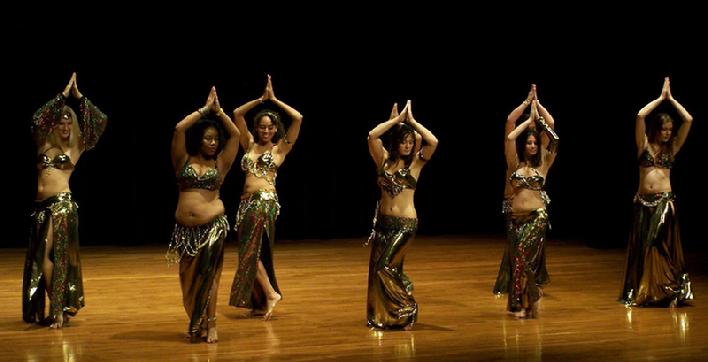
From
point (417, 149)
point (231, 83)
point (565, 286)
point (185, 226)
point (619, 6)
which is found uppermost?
point (619, 6)

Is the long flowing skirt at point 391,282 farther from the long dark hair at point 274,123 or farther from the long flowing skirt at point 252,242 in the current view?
the long dark hair at point 274,123

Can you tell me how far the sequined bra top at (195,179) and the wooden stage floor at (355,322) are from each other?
87 centimetres

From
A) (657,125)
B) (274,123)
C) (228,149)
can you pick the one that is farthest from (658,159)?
(228,149)

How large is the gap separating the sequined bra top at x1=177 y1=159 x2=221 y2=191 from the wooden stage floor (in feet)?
2.87

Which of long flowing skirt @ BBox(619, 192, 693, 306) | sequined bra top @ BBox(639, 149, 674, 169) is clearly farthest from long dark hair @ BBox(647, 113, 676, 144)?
long flowing skirt @ BBox(619, 192, 693, 306)

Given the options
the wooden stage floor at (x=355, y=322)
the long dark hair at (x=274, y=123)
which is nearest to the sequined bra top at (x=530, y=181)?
the wooden stage floor at (x=355, y=322)

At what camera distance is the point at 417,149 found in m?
6.33

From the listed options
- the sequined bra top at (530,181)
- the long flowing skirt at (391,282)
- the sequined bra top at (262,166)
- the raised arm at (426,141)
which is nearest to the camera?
the long flowing skirt at (391,282)

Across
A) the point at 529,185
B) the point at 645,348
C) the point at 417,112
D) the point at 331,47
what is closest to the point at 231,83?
the point at 331,47

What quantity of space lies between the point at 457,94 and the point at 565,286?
3665 millimetres

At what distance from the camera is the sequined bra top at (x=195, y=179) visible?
18.4ft

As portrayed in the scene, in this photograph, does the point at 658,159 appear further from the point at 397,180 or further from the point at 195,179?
the point at 195,179

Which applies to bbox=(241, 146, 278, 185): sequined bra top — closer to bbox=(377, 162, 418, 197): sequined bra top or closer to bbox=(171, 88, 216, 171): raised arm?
bbox=(377, 162, 418, 197): sequined bra top

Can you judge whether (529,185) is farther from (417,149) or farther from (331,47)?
(331,47)
